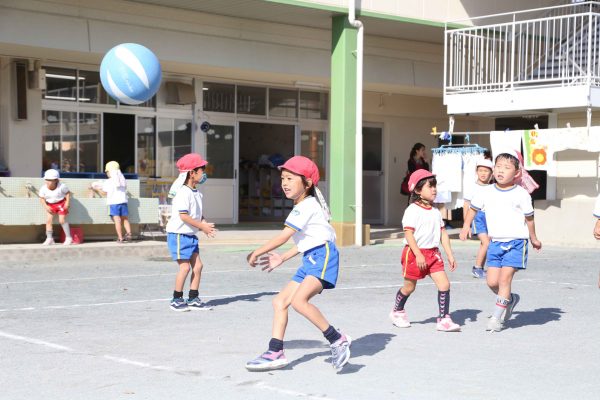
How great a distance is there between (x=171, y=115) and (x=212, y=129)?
1.17 meters

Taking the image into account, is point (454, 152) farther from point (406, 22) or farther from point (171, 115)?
point (171, 115)

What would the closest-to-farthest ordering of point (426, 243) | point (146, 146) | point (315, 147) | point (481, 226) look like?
point (426, 243), point (481, 226), point (146, 146), point (315, 147)

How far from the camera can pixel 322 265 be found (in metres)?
6.50

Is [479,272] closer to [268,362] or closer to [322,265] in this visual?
[322,265]

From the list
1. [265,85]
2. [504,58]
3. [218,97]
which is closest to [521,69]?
[504,58]

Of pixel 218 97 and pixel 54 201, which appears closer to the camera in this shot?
pixel 54 201

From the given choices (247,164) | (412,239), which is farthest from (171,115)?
(412,239)

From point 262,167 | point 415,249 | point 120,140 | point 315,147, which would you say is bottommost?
point 415,249

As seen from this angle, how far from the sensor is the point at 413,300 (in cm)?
1002

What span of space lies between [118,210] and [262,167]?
7914 millimetres

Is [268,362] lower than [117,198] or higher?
lower

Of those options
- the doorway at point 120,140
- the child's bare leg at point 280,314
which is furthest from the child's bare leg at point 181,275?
the doorway at point 120,140

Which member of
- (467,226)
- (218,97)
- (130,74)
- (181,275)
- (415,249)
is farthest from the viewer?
(218,97)

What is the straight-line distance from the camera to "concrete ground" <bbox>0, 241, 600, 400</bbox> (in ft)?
19.4
